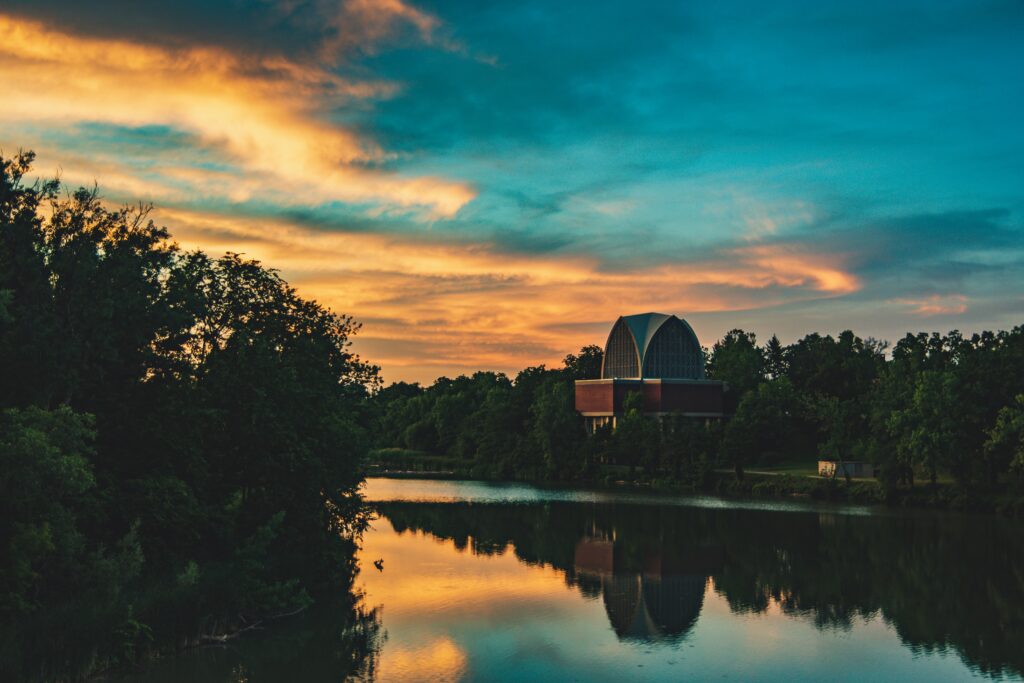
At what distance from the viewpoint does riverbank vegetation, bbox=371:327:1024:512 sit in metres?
78.9

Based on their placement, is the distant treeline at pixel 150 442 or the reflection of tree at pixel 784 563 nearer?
the distant treeline at pixel 150 442

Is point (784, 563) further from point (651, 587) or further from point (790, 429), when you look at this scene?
point (790, 429)

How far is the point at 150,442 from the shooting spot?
32.9 m

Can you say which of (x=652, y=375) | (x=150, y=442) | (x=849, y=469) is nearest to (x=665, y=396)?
(x=652, y=375)

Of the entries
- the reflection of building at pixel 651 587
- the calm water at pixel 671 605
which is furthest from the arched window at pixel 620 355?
the reflection of building at pixel 651 587

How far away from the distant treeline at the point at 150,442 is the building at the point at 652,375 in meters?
115

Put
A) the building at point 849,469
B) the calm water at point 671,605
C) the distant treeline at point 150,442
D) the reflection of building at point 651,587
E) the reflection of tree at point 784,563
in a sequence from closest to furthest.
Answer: the distant treeline at point 150,442
the calm water at point 671,605
the reflection of building at point 651,587
the reflection of tree at point 784,563
the building at point 849,469

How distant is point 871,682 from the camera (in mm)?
27406

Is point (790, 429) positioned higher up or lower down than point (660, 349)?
lower down

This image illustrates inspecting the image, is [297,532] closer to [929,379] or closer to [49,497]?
[49,497]

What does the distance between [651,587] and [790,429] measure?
285ft

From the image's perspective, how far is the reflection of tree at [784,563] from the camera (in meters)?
35.6

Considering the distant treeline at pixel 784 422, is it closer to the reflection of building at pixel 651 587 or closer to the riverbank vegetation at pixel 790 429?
the riverbank vegetation at pixel 790 429

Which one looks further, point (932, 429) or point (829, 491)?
point (829, 491)
